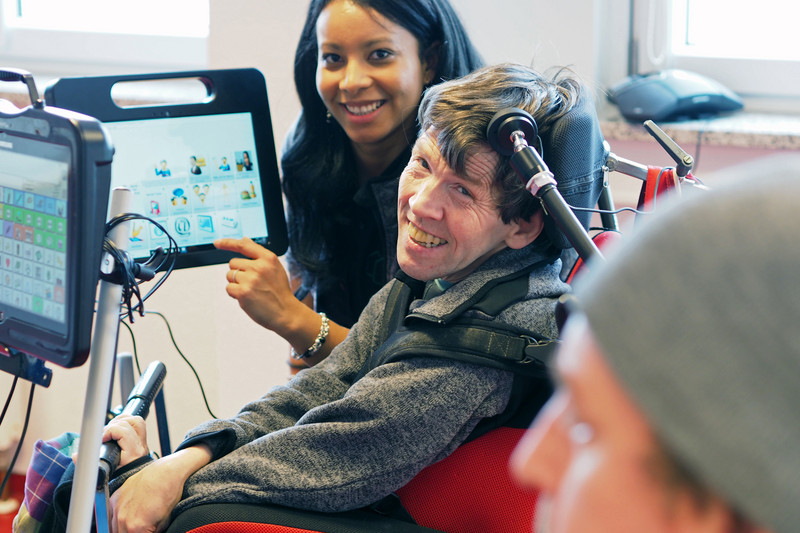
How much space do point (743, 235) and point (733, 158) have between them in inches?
63.9

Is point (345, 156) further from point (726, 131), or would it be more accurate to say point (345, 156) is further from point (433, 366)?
point (726, 131)

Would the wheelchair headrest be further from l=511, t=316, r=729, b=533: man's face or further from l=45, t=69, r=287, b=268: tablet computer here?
l=511, t=316, r=729, b=533: man's face

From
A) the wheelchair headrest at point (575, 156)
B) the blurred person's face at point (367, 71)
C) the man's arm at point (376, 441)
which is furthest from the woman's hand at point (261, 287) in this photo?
the wheelchair headrest at point (575, 156)

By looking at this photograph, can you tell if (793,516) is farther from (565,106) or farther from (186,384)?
(186,384)

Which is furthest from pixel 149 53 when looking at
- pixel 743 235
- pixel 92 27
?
pixel 743 235

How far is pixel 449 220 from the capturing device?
3.75 ft

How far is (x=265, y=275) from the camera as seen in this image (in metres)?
1.46

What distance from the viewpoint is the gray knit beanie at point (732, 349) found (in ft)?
1.14

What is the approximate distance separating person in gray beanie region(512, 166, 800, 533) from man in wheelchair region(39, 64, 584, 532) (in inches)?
25.5

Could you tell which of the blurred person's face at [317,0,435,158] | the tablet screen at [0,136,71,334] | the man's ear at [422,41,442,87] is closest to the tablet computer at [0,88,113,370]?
the tablet screen at [0,136,71,334]

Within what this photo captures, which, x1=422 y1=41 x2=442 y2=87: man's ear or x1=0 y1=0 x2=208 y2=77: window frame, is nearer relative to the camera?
x1=422 y1=41 x2=442 y2=87: man's ear

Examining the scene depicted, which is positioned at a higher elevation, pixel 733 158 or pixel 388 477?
pixel 733 158

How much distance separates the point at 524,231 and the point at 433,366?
22cm

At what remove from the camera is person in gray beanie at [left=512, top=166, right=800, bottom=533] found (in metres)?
0.35
